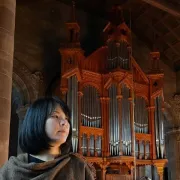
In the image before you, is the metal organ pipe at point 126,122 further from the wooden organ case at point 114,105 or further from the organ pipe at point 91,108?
the organ pipe at point 91,108

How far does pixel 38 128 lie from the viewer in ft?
4.83

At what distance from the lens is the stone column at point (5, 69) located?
487 centimetres

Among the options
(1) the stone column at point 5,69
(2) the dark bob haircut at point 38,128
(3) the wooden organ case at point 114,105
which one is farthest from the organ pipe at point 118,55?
(2) the dark bob haircut at point 38,128

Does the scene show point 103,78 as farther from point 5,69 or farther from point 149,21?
point 5,69

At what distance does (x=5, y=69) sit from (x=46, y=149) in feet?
12.2

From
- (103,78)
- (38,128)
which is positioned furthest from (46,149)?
(103,78)

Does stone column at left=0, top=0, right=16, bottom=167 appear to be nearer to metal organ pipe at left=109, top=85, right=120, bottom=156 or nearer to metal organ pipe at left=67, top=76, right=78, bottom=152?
metal organ pipe at left=67, top=76, right=78, bottom=152

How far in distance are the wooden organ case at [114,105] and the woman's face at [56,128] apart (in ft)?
25.8

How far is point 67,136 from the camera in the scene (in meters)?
1.51

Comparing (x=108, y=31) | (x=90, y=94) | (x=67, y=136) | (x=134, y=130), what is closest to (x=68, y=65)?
(x=90, y=94)

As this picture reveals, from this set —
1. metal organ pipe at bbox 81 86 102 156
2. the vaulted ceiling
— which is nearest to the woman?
metal organ pipe at bbox 81 86 102 156

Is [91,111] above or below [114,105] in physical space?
below

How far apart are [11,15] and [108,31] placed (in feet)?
18.7

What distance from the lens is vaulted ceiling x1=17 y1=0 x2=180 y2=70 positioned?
37.6 feet
